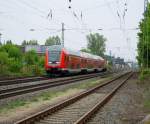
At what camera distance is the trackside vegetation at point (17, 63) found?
47638 mm

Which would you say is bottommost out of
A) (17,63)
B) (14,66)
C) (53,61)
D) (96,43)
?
(14,66)

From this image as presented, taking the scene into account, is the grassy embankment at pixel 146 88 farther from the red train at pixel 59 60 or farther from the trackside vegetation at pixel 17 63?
the trackside vegetation at pixel 17 63

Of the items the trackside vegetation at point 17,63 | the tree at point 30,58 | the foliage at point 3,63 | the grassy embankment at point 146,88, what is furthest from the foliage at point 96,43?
the foliage at point 3,63

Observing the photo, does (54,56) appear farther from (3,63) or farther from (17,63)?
(17,63)

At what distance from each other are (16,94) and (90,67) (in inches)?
1636

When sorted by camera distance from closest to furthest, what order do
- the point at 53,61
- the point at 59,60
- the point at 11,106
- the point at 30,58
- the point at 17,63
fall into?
the point at 11,106 → the point at 59,60 → the point at 53,61 → the point at 17,63 → the point at 30,58

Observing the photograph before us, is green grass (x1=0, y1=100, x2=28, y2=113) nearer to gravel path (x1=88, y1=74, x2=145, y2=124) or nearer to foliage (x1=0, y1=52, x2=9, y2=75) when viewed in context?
gravel path (x1=88, y1=74, x2=145, y2=124)

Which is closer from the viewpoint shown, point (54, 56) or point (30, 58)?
point (54, 56)

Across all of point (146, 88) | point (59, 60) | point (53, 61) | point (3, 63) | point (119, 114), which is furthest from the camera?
point (3, 63)

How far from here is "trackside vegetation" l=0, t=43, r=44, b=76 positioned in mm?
47638

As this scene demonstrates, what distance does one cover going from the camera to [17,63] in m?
50.5

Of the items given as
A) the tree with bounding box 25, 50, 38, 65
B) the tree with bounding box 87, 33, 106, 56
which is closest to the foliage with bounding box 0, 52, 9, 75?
the tree with bounding box 25, 50, 38, 65

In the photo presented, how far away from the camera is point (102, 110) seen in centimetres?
1518

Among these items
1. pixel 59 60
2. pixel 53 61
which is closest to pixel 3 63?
pixel 53 61
